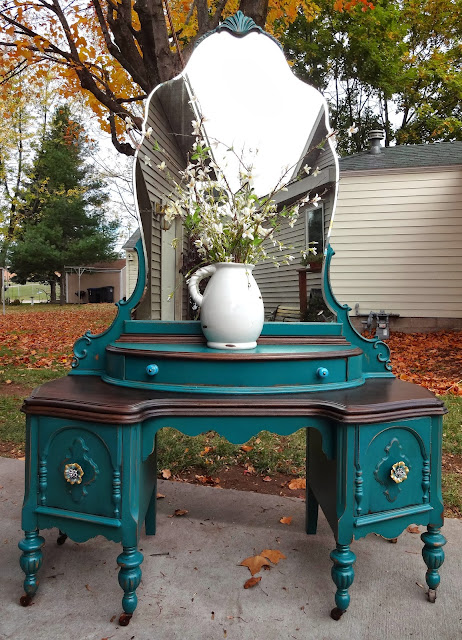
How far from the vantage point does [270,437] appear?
3.79 meters

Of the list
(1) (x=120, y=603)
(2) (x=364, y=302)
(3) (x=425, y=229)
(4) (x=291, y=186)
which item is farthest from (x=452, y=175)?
(1) (x=120, y=603)

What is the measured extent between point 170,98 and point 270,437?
2614mm

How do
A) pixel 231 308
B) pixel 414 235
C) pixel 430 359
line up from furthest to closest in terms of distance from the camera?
pixel 414 235, pixel 430 359, pixel 231 308

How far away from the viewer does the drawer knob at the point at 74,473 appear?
167 centimetres

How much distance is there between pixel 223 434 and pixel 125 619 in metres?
0.75

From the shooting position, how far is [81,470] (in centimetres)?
167

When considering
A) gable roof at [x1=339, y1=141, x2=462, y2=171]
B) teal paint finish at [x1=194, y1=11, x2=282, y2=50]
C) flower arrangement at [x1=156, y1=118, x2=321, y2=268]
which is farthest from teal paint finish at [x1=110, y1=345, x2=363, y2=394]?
gable roof at [x1=339, y1=141, x2=462, y2=171]

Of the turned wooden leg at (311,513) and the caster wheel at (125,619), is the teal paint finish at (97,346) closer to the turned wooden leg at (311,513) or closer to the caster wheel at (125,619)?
the caster wheel at (125,619)

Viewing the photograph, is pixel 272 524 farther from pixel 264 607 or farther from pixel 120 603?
pixel 120 603

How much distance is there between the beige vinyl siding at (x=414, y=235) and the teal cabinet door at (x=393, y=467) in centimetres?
616

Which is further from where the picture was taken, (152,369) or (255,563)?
(255,563)

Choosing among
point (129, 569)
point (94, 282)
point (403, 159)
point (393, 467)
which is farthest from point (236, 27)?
point (94, 282)

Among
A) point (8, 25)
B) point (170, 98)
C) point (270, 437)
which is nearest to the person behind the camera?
point (170, 98)

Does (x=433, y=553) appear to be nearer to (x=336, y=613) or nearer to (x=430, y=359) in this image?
(x=336, y=613)
